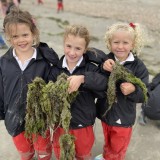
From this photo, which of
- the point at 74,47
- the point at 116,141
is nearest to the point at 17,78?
the point at 74,47

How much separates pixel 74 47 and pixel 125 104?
77cm

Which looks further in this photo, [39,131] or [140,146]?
[140,146]

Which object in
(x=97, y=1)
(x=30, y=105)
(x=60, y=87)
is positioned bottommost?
(x=97, y=1)

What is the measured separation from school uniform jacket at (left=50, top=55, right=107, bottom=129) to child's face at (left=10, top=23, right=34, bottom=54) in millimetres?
340

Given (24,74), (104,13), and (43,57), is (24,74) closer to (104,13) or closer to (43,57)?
(43,57)

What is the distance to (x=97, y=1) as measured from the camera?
13.6 meters

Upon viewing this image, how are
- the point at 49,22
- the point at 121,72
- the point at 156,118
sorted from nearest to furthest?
the point at 121,72 < the point at 156,118 < the point at 49,22

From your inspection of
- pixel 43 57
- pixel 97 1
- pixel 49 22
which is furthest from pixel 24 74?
pixel 97 1

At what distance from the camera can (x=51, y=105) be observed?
7.86 feet

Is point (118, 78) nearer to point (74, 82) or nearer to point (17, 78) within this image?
point (74, 82)

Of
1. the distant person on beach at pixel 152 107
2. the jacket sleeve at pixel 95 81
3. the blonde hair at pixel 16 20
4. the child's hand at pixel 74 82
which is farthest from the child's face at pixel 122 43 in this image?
the distant person on beach at pixel 152 107

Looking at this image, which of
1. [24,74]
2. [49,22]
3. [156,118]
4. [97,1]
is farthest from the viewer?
[97,1]

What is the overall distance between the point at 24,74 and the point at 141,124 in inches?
82.7

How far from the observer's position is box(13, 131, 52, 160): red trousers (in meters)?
2.98
